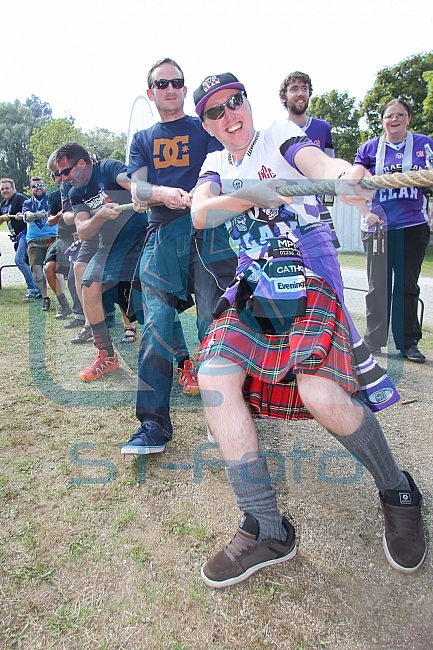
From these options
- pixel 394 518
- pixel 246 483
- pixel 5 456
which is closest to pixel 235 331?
pixel 246 483

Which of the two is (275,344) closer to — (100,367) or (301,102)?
(100,367)

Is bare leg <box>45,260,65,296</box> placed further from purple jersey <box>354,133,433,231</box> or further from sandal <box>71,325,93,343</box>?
purple jersey <box>354,133,433,231</box>

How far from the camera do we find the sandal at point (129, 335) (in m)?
5.25

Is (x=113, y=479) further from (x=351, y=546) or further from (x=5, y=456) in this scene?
(x=351, y=546)

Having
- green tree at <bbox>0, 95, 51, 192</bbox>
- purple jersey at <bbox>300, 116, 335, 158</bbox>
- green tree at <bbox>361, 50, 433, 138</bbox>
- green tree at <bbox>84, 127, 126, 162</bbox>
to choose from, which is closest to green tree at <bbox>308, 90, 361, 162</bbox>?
green tree at <bbox>361, 50, 433, 138</bbox>

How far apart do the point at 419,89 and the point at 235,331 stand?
76.3 feet

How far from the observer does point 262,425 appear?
10.1 feet

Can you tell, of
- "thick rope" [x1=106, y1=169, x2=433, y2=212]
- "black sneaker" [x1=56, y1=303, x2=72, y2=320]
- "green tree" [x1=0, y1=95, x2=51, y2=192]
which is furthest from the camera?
"green tree" [x1=0, y1=95, x2=51, y2=192]

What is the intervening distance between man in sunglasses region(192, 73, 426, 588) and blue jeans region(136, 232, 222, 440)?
2.57ft

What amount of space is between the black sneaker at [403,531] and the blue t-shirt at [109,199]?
3048mm

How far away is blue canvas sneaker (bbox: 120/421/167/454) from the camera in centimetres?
258

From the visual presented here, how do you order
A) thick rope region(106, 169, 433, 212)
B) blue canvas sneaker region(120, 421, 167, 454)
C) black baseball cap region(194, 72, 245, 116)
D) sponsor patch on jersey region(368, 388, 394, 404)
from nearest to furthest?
thick rope region(106, 169, 433, 212) < sponsor patch on jersey region(368, 388, 394, 404) < black baseball cap region(194, 72, 245, 116) < blue canvas sneaker region(120, 421, 167, 454)

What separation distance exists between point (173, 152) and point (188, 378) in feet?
5.29

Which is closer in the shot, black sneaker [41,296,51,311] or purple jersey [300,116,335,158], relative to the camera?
purple jersey [300,116,335,158]
